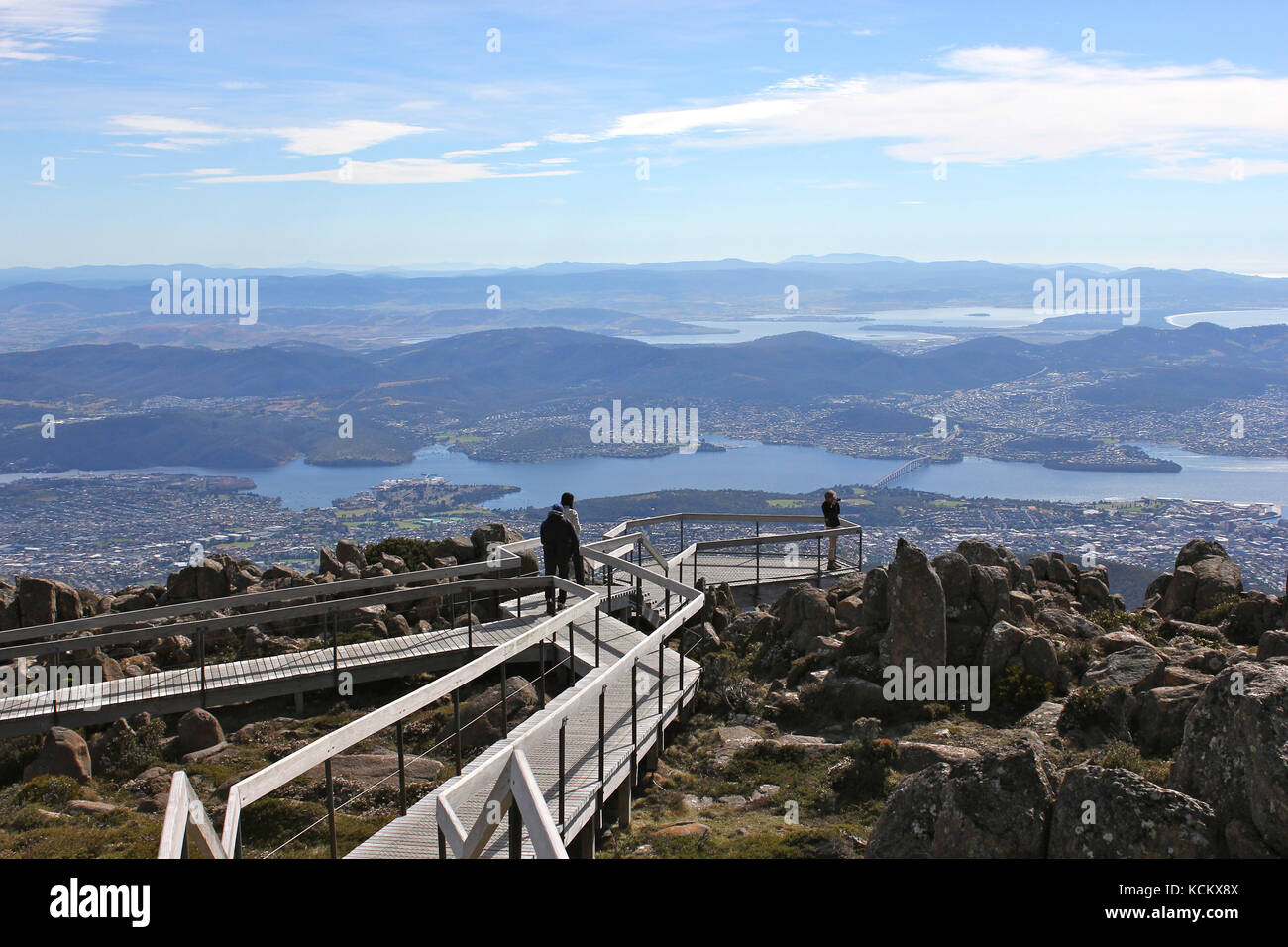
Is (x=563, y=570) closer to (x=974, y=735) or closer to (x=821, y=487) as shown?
(x=974, y=735)

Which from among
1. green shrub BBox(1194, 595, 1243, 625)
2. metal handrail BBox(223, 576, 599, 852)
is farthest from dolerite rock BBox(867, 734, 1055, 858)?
green shrub BBox(1194, 595, 1243, 625)

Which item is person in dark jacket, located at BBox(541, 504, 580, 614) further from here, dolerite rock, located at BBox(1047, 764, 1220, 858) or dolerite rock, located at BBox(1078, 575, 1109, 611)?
dolerite rock, located at BBox(1047, 764, 1220, 858)

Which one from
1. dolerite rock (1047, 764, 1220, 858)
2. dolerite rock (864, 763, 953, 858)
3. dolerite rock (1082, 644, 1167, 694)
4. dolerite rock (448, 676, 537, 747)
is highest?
dolerite rock (1047, 764, 1220, 858)

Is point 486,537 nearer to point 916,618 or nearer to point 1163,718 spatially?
point 916,618

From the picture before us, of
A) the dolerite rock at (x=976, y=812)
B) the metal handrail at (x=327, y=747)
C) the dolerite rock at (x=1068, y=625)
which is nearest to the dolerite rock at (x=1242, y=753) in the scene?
the dolerite rock at (x=976, y=812)

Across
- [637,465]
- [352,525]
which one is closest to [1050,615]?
[352,525]

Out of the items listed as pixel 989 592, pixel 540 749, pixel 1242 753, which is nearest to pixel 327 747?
pixel 540 749
